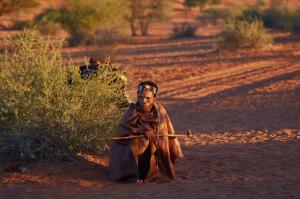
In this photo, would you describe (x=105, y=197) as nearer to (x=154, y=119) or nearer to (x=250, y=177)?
(x=154, y=119)

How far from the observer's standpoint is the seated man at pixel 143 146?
7688 millimetres

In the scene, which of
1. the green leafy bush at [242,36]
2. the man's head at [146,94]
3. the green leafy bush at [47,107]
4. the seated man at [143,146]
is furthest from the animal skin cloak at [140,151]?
the green leafy bush at [242,36]

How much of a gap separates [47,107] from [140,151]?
1.33 meters

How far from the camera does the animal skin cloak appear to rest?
25.2ft

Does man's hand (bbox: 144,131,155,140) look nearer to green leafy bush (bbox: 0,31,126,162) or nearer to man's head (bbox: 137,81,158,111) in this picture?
man's head (bbox: 137,81,158,111)

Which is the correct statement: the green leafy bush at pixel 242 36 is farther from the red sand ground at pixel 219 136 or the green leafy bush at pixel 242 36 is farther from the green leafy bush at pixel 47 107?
the green leafy bush at pixel 47 107

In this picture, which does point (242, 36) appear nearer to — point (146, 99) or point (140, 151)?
point (146, 99)

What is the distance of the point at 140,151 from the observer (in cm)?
771

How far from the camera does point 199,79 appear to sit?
18906mm

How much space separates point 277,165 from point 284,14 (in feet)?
95.4

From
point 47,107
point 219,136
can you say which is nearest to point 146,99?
point 47,107

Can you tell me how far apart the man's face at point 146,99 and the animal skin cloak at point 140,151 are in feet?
0.29

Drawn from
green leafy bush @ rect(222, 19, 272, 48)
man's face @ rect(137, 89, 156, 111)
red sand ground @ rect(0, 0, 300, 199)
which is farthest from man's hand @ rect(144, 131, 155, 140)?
green leafy bush @ rect(222, 19, 272, 48)

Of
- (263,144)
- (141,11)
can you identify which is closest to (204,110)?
(263,144)
